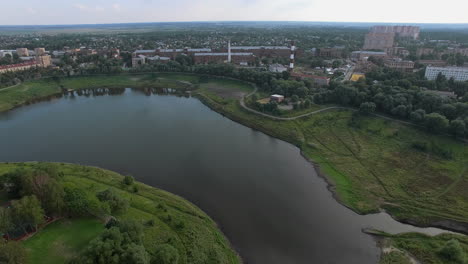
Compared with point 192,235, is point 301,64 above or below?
above

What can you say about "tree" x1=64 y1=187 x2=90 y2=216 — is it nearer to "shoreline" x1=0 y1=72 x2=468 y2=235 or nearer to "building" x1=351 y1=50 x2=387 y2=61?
"shoreline" x1=0 y1=72 x2=468 y2=235

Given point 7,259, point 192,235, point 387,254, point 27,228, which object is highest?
point 7,259

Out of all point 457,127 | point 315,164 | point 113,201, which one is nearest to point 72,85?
point 113,201

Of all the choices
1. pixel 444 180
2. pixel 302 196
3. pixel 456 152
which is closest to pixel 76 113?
pixel 302 196

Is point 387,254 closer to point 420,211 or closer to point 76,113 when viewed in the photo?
point 420,211

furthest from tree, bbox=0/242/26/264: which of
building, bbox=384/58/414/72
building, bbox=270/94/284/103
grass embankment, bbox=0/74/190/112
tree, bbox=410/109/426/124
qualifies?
building, bbox=384/58/414/72

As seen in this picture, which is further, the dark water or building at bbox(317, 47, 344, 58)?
building at bbox(317, 47, 344, 58)
